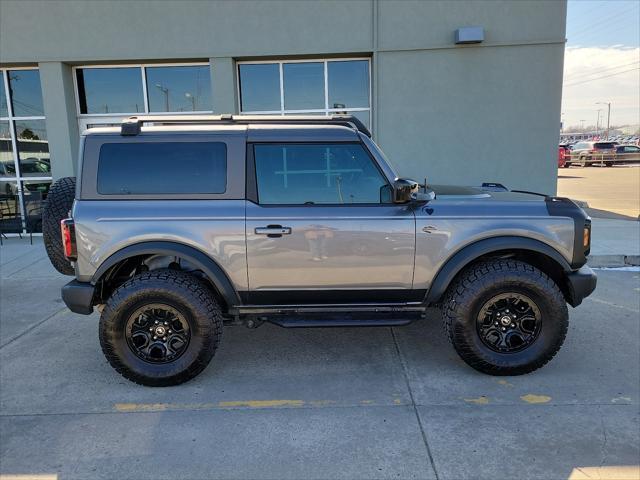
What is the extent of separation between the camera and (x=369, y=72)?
30.7 feet

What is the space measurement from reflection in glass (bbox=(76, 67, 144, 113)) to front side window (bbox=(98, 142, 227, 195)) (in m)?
6.60

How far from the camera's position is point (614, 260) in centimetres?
745

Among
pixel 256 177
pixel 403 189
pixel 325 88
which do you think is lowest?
pixel 403 189

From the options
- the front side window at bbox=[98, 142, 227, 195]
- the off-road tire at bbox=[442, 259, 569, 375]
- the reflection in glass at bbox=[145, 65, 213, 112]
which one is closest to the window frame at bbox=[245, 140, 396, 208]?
the front side window at bbox=[98, 142, 227, 195]

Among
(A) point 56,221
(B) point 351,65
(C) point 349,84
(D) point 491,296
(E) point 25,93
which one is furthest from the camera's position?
(E) point 25,93

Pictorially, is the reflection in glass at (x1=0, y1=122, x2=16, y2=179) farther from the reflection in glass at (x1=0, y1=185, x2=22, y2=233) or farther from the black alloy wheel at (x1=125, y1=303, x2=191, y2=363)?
the black alloy wheel at (x1=125, y1=303, x2=191, y2=363)

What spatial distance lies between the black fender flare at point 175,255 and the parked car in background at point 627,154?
38925 millimetres

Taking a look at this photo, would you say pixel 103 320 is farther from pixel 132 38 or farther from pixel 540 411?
pixel 132 38

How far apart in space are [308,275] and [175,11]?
24.1 feet

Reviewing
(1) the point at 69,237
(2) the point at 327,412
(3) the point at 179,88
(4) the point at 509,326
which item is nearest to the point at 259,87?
(3) the point at 179,88

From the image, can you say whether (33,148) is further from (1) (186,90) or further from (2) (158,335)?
(2) (158,335)

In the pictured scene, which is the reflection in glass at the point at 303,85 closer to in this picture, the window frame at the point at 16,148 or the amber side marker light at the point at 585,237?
the window frame at the point at 16,148

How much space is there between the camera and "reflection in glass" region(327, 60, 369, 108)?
9414mm

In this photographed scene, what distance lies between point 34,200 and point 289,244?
8.56 metres
